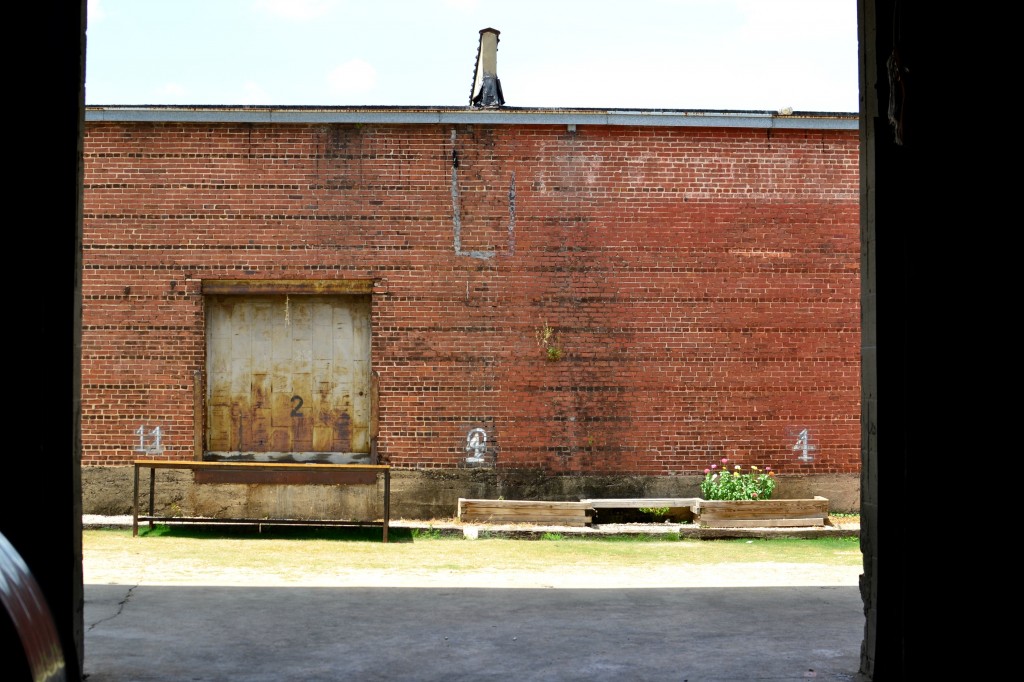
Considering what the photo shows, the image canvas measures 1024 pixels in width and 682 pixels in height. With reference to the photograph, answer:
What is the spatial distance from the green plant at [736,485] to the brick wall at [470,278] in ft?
0.78

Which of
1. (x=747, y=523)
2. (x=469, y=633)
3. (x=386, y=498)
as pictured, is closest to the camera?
(x=469, y=633)

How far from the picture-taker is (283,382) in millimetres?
13828

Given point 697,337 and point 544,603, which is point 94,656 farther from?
point 697,337

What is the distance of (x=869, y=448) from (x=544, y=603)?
3696 mm

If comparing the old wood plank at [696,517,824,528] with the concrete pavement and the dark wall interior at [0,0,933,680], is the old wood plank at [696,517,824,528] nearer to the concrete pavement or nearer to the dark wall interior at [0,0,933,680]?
the concrete pavement

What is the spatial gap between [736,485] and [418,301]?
469cm

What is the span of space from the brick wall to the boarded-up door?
1.01ft

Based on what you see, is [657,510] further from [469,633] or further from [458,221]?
[469,633]

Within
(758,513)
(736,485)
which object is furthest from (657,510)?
(758,513)

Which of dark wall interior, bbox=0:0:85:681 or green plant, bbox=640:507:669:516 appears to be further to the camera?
green plant, bbox=640:507:669:516

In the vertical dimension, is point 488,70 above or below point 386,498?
above

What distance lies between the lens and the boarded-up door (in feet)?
45.3

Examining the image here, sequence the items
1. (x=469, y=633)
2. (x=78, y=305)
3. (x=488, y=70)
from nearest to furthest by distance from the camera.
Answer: (x=78, y=305)
(x=469, y=633)
(x=488, y=70)

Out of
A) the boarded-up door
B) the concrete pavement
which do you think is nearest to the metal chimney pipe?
the boarded-up door
